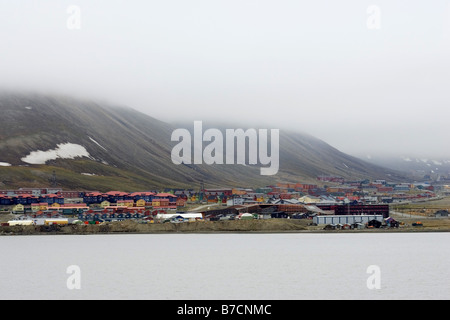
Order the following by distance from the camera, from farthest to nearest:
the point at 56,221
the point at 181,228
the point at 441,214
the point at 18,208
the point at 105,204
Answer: the point at 105,204
the point at 18,208
the point at 441,214
the point at 56,221
the point at 181,228

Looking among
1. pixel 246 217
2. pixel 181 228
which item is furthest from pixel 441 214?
pixel 181 228

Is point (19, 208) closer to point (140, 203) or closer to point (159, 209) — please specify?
point (140, 203)

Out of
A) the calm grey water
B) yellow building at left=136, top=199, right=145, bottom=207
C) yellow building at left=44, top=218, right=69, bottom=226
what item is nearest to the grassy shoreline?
yellow building at left=44, top=218, right=69, bottom=226

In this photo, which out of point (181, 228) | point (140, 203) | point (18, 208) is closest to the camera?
point (181, 228)

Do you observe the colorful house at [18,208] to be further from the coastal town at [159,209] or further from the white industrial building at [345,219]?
the white industrial building at [345,219]

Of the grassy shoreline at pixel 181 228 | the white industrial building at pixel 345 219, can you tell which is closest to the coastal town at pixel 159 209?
the white industrial building at pixel 345 219

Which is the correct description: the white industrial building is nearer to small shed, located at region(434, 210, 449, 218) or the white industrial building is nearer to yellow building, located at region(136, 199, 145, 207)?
small shed, located at region(434, 210, 449, 218)
